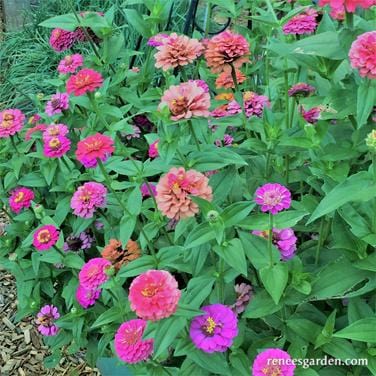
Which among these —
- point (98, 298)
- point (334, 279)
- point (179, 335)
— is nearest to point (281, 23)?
point (334, 279)

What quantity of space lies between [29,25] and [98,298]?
2.49 meters

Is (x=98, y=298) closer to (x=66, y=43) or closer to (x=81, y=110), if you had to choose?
(x=81, y=110)

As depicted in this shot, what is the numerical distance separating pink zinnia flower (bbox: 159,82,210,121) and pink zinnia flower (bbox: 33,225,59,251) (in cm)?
54

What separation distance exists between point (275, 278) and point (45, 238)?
649mm

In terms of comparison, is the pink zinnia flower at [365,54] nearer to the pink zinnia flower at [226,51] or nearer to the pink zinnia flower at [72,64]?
the pink zinnia flower at [226,51]

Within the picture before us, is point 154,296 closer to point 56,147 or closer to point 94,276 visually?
point 94,276

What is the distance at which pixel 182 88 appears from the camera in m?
1.06

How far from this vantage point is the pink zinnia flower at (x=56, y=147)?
1498 millimetres

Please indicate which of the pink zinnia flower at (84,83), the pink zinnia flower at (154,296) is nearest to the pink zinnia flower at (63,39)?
the pink zinnia flower at (84,83)

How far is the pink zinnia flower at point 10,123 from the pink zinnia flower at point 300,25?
80 centimetres

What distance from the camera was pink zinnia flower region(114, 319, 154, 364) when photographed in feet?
3.32

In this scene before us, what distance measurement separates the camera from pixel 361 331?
94cm

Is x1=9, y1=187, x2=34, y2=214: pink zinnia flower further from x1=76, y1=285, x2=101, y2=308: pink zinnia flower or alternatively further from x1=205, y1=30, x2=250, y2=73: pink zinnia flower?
x1=205, y1=30, x2=250, y2=73: pink zinnia flower

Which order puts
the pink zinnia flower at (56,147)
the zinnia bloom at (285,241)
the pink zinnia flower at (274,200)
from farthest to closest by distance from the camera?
the pink zinnia flower at (56,147) < the zinnia bloom at (285,241) < the pink zinnia flower at (274,200)
